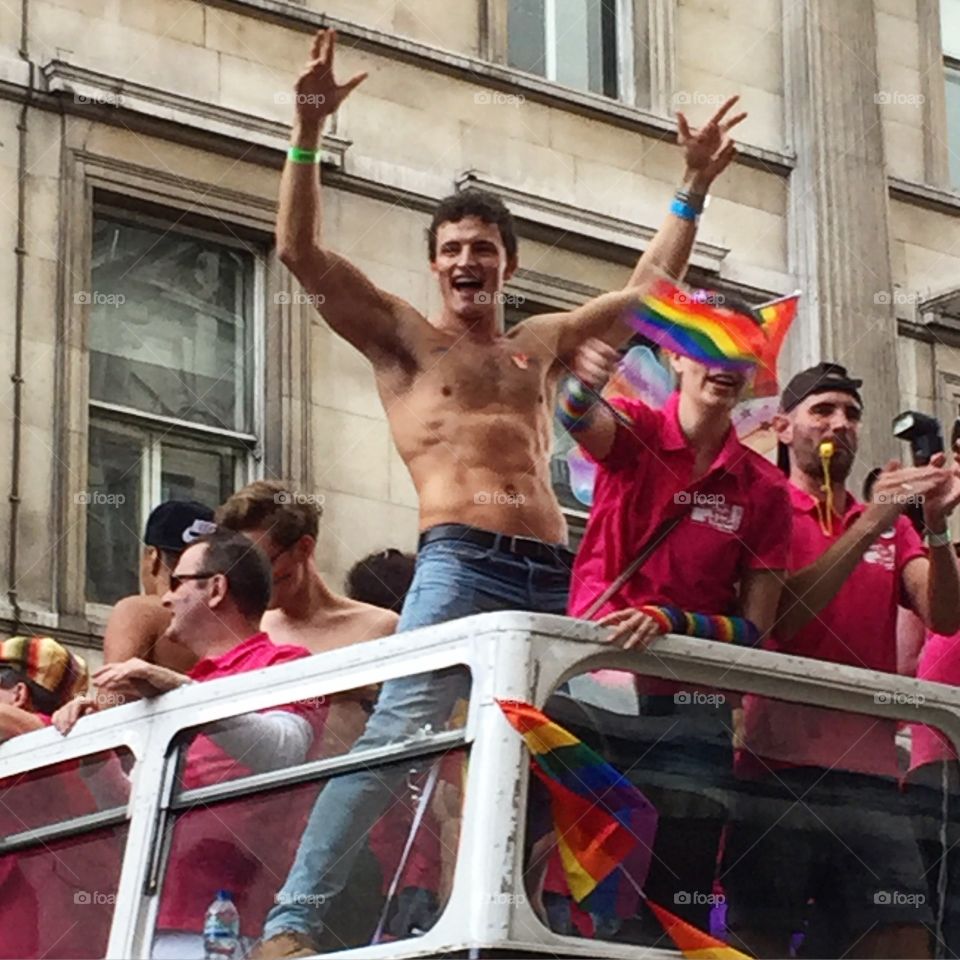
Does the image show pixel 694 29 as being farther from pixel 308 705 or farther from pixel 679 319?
pixel 308 705

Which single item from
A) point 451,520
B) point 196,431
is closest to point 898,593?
point 451,520

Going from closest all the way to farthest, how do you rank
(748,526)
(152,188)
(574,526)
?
(748,526), (152,188), (574,526)

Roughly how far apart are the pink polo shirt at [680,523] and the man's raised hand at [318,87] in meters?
1.30

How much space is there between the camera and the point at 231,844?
29.3 feet

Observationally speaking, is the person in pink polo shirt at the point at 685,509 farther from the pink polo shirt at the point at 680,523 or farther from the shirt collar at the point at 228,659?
the shirt collar at the point at 228,659

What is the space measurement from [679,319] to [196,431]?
26.6 ft

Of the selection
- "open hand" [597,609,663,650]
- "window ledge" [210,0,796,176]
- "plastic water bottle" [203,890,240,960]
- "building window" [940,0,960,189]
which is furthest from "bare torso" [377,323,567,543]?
"building window" [940,0,960,189]

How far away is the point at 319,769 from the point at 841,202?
43.5ft

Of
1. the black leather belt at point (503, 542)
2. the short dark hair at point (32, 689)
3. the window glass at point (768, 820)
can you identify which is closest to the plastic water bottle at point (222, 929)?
the window glass at point (768, 820)

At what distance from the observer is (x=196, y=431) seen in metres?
17.9

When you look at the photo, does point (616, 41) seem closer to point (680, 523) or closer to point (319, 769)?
point (680, 523)

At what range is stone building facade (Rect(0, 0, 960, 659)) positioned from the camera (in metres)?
17.2

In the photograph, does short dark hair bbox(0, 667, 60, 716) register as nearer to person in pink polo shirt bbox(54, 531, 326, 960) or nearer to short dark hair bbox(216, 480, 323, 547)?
short dark hair bbox(216, 480, 323, 547)

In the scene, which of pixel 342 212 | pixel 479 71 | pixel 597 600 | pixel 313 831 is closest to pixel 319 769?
pixel 313 831
